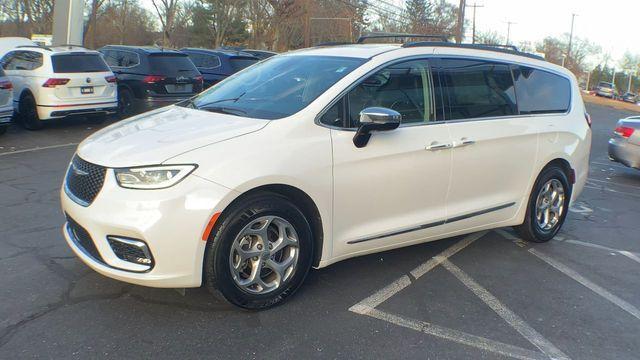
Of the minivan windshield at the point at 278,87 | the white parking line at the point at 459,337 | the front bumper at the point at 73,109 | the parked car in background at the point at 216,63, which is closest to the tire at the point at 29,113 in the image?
the front bumper at the point at 73,109

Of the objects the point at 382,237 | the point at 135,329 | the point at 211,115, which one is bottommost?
the point at 135,329

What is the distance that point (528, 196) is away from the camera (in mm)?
5469

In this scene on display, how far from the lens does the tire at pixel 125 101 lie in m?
13.0

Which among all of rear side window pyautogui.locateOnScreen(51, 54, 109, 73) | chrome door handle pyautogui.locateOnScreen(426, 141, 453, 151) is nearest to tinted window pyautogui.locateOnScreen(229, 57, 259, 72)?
rear side window pyautogui.locateOnScreen(51, 54, 109, 73)

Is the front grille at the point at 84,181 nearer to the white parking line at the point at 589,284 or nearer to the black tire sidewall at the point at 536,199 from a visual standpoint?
the white parking line at the point at 589,284

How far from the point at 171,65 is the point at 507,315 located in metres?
10.7

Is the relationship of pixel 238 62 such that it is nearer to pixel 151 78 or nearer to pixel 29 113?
pixel 151 78

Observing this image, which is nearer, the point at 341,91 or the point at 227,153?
the point at 227,153

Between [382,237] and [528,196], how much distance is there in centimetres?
190

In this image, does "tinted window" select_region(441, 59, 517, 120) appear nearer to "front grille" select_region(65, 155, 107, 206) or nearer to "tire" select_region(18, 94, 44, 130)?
"front grille" select_region(65, 155, 107, 206)

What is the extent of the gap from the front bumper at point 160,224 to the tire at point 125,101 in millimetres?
10053

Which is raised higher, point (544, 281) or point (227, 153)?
point (227, 153)

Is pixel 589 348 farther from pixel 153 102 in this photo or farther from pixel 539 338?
pixel 153 102

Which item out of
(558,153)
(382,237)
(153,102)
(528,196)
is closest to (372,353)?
(382,237)
